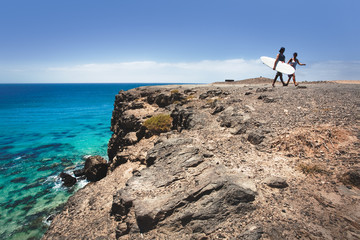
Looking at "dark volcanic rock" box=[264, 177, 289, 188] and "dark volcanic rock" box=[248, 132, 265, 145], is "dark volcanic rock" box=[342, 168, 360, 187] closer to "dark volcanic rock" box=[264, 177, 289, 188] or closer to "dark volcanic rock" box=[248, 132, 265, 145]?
"dark volcanic rock" box=[264, 177, 289, 188]

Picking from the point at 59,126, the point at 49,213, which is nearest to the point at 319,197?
the point at 49,213

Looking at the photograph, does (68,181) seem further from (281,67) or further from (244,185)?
(281,67)

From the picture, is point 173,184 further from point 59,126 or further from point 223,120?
point 59,126

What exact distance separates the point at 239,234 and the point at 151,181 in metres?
4.23

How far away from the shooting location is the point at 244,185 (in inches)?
254

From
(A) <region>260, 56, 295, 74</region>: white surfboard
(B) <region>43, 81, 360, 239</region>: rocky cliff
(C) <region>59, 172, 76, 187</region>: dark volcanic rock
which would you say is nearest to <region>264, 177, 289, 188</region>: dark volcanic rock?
(B) <region>43, 81, 360, 239</region>: rocky cliff

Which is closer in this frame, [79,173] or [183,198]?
[183,198]

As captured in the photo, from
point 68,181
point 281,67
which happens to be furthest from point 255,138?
point 68,181

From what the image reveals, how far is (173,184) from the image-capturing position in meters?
7.53

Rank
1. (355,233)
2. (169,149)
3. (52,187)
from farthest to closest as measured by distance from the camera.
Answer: (52,187), (169,149), (355,233)

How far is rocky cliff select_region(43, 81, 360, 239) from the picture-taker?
209 inches

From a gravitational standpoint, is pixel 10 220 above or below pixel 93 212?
below

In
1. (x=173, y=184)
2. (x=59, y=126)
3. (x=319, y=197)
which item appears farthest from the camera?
(x=59, y=126)

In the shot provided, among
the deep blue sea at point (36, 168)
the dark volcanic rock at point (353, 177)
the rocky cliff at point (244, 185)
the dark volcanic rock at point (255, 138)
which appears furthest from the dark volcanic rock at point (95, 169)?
the dark volcanic rock at point (353, 177)
